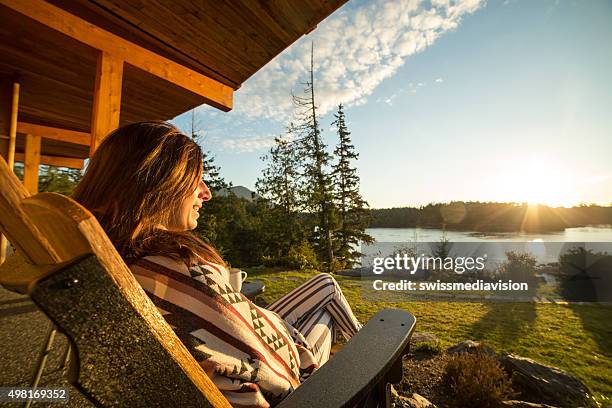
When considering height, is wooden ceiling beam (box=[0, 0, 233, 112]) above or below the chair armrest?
above

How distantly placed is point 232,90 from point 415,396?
12.3 ft

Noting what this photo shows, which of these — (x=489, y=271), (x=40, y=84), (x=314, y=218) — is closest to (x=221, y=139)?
(x=314, y=218)

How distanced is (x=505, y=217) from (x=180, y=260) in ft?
63.0

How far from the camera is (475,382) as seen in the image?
7.32ft

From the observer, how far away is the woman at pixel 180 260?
773 millimetres

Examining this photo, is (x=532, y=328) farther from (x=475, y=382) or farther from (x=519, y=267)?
(x=519, y=267)

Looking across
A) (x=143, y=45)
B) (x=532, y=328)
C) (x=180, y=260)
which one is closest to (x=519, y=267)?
(x=532, y=328)

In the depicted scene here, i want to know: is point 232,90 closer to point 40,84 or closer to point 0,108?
point 40,84

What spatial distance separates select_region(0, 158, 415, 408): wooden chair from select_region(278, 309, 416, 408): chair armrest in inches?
11.3

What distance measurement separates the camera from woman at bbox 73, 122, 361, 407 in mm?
773

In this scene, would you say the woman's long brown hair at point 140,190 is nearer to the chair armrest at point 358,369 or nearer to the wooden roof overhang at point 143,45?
the chair armrest at point 358,369

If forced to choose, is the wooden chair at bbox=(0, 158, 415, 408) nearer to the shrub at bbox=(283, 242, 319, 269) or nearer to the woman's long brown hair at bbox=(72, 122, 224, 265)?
the woman's long brown hair at bbox=(72, 122, 224, 265)

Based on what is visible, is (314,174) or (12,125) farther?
(314,174)

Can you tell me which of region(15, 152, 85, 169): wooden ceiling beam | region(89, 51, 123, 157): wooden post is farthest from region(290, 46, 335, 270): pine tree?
region(89, 51, 123, 157): wooden post
